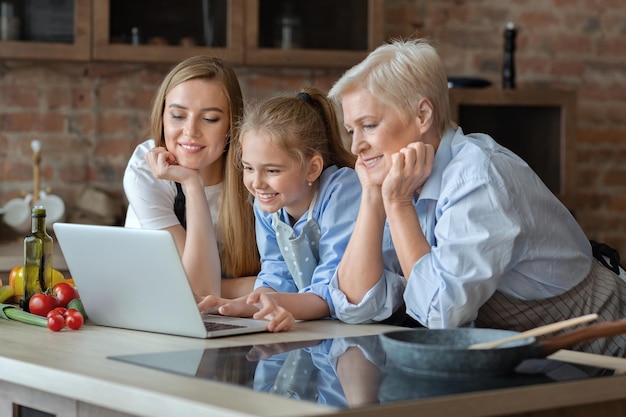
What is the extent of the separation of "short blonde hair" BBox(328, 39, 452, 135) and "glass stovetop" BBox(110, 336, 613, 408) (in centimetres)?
57

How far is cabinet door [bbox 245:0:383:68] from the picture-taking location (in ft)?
12.1

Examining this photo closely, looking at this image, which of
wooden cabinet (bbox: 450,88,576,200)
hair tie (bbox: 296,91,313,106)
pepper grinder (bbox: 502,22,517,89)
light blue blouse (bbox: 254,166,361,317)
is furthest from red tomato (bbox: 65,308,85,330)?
pepper grinder (bbox: 502,22,517,89)

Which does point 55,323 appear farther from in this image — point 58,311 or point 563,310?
point 563,310

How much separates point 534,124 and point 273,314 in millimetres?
2411

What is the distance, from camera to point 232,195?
7.99 ft

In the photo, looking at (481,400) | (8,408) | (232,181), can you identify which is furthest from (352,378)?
(232,181)

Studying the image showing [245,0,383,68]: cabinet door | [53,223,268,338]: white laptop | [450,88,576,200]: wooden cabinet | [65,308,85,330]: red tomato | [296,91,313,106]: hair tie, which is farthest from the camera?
[450,88,576,200]: wooden cabinet

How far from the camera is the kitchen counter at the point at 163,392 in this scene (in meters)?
1.16

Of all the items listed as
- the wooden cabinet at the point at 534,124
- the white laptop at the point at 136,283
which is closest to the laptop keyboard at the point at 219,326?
the white laptop at the point at 136,283

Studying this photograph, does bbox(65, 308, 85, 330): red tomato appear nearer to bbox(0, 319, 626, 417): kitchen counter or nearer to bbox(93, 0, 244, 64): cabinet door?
bbox(0, 319, 626, 417): kitchen counter

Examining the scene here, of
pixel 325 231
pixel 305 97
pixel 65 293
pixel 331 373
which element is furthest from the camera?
pixel 305 97

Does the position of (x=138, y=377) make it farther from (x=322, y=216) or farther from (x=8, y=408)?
(x=322, y=216)

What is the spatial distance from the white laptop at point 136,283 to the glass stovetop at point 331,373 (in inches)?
6.5

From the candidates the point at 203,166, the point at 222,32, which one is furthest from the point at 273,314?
the point at 222,32
